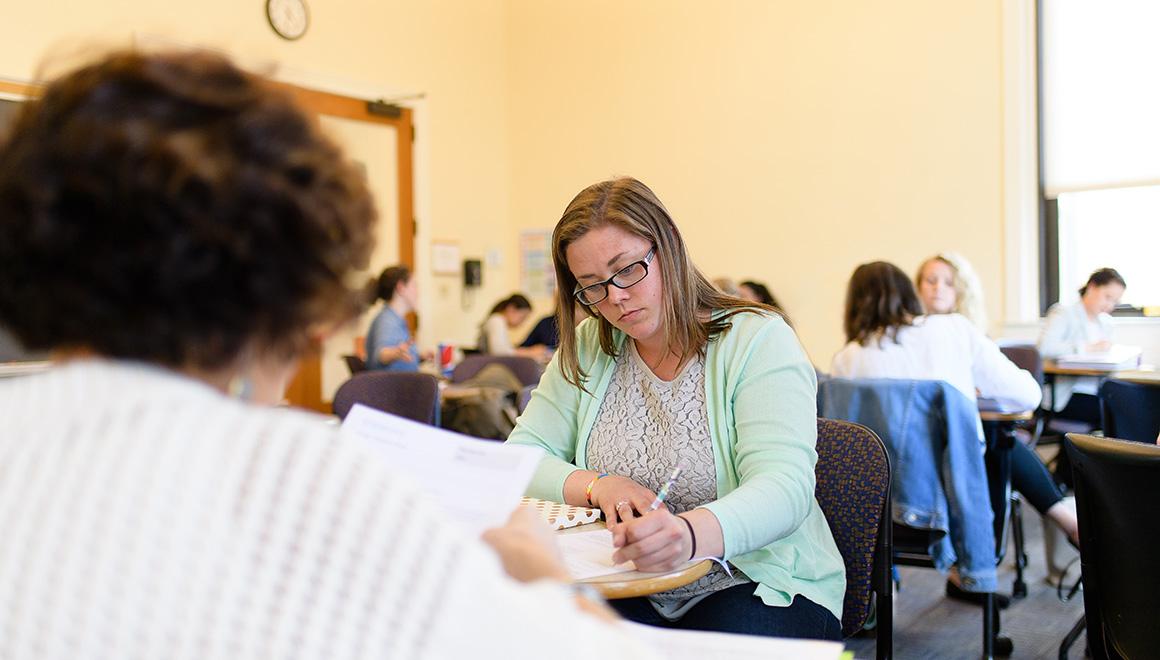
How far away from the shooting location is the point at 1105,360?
197 inches

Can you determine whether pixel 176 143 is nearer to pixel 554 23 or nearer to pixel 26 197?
pixel 26 197

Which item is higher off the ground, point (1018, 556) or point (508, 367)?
point (508, 367)

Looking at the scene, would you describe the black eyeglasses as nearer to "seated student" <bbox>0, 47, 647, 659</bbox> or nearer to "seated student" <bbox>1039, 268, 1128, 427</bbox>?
"seated student" <bbox>0, 47, 647, 659</bbox>

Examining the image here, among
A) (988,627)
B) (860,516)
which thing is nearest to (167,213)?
(860,516)

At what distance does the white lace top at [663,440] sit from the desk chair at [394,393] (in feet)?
5.45

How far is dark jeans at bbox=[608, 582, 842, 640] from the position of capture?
5.28 feet

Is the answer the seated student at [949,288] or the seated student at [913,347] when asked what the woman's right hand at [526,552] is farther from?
the seated student at [949,288]

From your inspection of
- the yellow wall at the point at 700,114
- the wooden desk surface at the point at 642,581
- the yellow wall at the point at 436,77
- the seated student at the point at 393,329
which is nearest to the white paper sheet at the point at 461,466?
the wooden desk surface at the point at 642,581

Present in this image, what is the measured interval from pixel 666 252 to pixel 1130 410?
5.57 feet

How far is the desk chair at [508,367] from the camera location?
479 cm

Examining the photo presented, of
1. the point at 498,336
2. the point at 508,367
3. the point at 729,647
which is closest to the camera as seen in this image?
the point at 729,647

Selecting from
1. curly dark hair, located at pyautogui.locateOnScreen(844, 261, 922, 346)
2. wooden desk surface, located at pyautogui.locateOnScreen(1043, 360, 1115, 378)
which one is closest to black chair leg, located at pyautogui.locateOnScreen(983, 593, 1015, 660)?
curly dark hair, located at pyautogui.locateOnScreen(844, 261, 922, 346)

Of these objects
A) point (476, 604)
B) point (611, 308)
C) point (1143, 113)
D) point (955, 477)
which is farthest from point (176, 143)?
point (1143, 113)

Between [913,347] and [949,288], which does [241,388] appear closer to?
[913,347]
